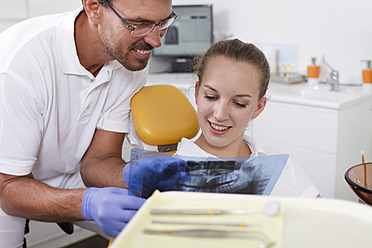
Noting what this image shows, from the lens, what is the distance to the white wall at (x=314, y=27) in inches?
106

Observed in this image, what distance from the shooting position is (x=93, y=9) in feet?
4.64

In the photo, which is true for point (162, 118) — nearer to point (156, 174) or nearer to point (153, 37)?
point (153, 37)

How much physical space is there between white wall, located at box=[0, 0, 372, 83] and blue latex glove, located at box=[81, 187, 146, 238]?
6.55ft

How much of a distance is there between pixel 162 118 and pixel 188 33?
2.11 metres

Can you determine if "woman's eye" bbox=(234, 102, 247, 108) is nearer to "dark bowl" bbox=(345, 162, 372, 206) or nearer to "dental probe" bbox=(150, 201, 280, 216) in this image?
"dark bowl" bbox=(345, 162, 372, 206)

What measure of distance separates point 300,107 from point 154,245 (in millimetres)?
1993

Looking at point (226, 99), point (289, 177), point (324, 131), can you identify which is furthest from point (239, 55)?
point (324, 131)

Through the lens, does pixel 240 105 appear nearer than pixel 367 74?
Yes

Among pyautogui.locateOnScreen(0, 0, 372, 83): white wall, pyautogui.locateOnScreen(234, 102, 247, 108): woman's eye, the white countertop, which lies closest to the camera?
pyautogui.locateOnScreen(234, 102, 247, 108): woman's eye

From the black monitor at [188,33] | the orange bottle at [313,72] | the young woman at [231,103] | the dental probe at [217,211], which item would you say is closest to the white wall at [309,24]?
the orange bottle at [313,72]

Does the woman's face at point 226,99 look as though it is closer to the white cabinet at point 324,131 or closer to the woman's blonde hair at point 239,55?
the woman's blonde hair at point 239,55

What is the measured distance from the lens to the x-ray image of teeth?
852 mm

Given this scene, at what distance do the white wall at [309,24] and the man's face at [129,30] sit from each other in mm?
1591

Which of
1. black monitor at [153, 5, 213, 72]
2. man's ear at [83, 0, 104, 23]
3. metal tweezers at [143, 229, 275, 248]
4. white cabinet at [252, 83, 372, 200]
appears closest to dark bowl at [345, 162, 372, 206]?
metal tweezers at [143, 229, 275, 248]
